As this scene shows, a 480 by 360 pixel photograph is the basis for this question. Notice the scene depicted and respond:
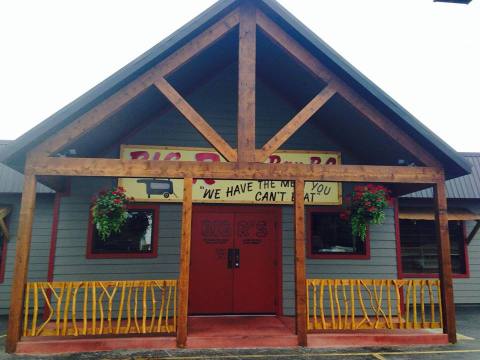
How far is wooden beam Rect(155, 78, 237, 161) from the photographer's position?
6887mm

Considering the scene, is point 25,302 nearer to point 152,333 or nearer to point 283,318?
point 152,333

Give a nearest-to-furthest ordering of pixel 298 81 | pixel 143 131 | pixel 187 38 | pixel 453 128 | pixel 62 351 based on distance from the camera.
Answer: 1. pixel 62 351
2. pixel 187 38
3. pixel 298 81
4. pixel 143 131
5. pixel 453 128

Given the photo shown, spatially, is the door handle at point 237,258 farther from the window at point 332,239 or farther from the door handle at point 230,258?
the window at point 332,239

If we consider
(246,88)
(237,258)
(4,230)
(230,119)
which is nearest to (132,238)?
(237,258)

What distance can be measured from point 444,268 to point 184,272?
483 centimetres

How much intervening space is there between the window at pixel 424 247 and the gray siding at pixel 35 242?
34.7 feet

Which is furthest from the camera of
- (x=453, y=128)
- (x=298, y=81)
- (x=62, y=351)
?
(x=453, y=128)

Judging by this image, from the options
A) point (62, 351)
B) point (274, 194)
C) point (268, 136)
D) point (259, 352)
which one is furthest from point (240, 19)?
point (62, 351)

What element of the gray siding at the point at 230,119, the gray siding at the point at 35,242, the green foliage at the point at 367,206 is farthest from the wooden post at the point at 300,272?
the gray siding at the point at 35,242

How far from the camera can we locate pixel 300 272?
7051 millimetres

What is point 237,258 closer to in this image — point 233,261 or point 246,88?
point 233,261

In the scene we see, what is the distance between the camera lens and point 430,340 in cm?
730

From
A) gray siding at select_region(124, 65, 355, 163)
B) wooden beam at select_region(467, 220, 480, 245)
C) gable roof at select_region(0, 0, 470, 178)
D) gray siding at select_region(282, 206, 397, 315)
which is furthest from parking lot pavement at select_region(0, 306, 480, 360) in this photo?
wooden beam at select_region(467, 220, 480, 245)

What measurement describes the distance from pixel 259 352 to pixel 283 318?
241 centimetres
